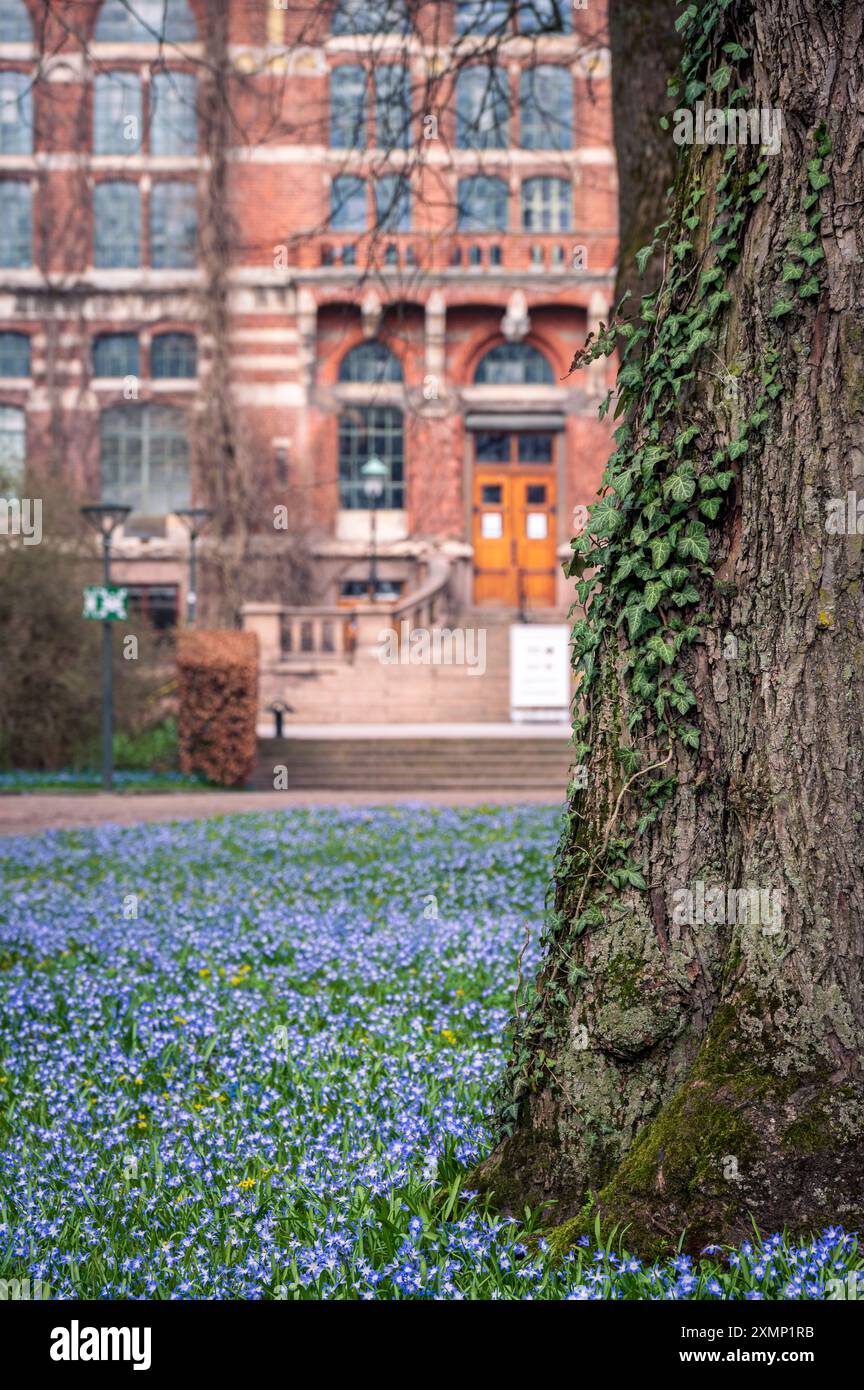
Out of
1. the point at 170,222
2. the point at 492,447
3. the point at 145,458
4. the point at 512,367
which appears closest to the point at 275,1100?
the point at 492,447

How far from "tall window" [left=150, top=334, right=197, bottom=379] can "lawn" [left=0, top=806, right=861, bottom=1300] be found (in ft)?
87.0

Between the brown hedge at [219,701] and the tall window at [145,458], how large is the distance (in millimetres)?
16150

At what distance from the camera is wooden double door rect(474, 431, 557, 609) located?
32281mm

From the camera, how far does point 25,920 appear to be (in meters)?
7.26

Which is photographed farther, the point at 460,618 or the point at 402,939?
the point at 460,618

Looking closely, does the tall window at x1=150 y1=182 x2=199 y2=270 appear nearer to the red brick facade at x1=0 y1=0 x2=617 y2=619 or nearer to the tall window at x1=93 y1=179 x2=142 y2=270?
the red brick facade at x1=0 y1=0 x2=617 y2=619

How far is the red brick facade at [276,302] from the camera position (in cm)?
3141

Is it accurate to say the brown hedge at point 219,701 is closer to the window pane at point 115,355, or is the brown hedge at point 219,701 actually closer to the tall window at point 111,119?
the window pane at point 115,355

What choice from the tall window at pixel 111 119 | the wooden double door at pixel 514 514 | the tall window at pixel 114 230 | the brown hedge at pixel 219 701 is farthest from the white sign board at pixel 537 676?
the tall window at pixel 111 119

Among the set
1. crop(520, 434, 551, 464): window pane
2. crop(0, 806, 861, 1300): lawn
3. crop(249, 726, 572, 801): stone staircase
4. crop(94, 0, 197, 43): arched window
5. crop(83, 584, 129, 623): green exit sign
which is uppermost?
crop(94, 0, 197, 43): arched window

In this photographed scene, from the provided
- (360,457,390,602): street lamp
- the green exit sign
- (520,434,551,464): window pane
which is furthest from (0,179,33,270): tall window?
the green exit sign
